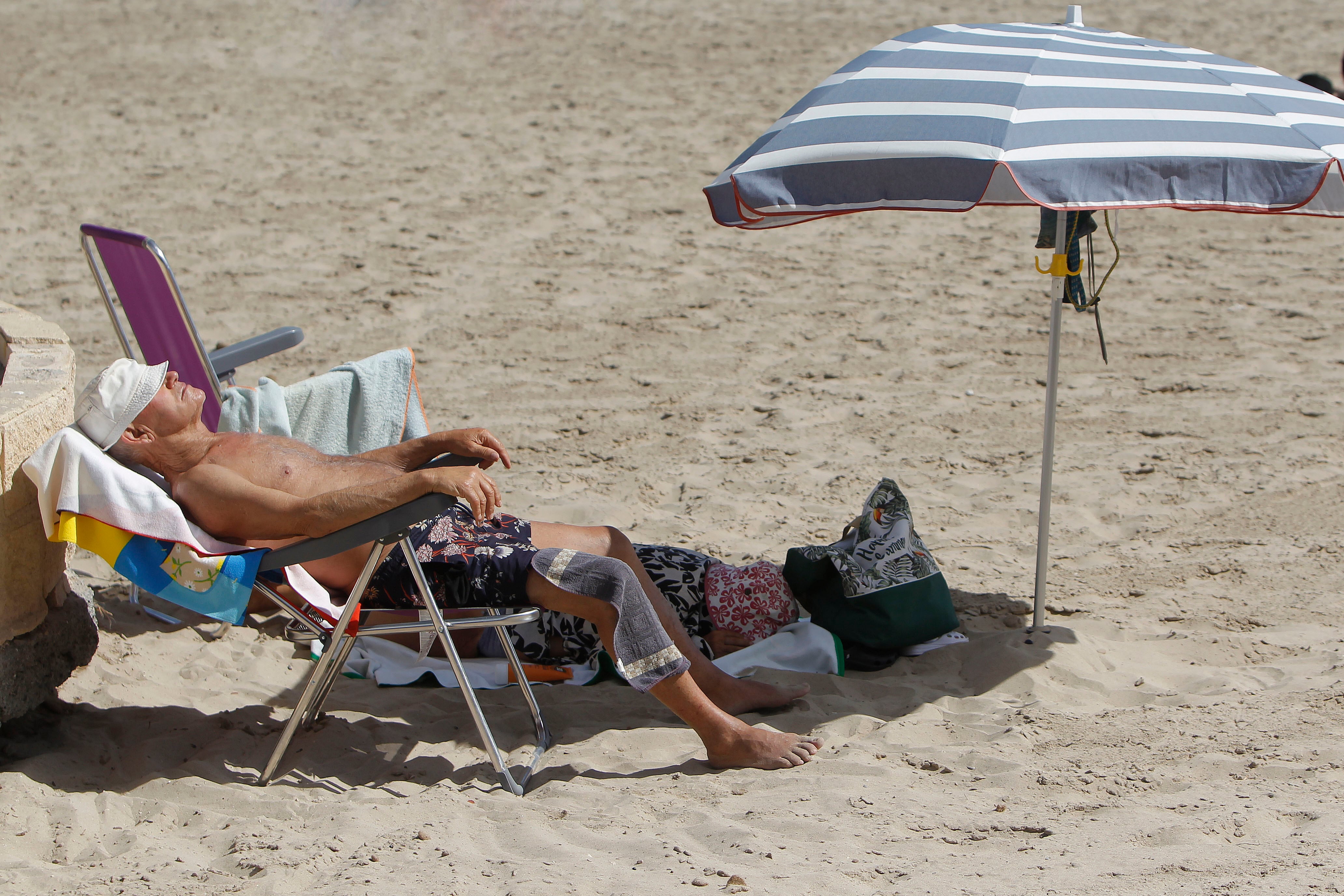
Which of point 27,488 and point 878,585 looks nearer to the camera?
point 27,488

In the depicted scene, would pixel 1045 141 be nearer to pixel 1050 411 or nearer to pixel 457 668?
pixel 1050 411

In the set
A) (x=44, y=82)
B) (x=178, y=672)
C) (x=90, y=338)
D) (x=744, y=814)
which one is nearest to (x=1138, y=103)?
(x=744, y=814)

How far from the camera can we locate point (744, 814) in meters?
2.79

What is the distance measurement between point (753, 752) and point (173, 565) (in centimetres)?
148

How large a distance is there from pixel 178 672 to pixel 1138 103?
312 cm

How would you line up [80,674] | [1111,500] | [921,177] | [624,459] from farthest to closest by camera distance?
[624,459] → [1111,500] → [80,674] → [921,177]

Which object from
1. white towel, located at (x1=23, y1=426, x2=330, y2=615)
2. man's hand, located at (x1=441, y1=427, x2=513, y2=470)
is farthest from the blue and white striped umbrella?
white towel, located at (x1=23, y1=426, x2=330, y2=615)

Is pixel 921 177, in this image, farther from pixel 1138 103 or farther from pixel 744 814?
pixel 744 814

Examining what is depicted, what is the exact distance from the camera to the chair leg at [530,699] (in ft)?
10.4

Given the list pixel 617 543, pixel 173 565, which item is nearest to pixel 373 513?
pixel 173 565

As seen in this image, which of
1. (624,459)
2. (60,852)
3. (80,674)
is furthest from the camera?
(624,459)

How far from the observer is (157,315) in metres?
3.95

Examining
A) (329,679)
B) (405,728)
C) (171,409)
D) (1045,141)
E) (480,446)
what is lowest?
(405,728)

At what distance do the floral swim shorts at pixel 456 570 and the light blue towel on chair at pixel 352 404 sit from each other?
89 cm
